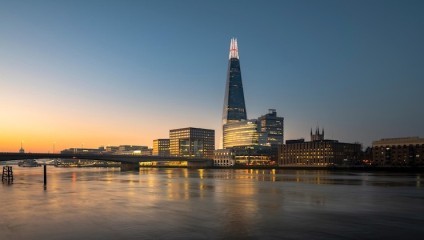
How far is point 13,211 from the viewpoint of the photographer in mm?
37031

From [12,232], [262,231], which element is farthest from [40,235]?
[262,231]

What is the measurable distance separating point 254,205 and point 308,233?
1534 cm

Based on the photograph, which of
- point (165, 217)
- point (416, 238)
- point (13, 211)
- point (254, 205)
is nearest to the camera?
point (416, 238)

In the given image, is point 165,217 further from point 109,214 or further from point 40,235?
point 40,235

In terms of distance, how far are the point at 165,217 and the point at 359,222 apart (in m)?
14.5

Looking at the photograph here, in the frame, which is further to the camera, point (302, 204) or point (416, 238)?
point (302, 204)

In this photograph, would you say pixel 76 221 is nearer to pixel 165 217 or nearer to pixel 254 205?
pixel 165 217

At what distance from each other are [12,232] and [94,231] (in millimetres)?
5263

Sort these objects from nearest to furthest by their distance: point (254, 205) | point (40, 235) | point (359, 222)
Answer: point (40, 235), point (359, 222), point (254, 205)

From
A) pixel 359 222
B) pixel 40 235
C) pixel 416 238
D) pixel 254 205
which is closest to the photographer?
pixel 416 238

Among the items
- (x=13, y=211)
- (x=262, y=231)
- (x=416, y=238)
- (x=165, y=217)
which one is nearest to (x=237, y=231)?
(x=262, y=231)

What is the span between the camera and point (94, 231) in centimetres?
2641

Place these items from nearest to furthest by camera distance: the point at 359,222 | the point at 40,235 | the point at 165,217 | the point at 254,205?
the point at 40,235, the point at 359,222, the point at 165,217, the point at 254,205

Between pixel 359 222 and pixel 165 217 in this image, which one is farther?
pixel 165 217
